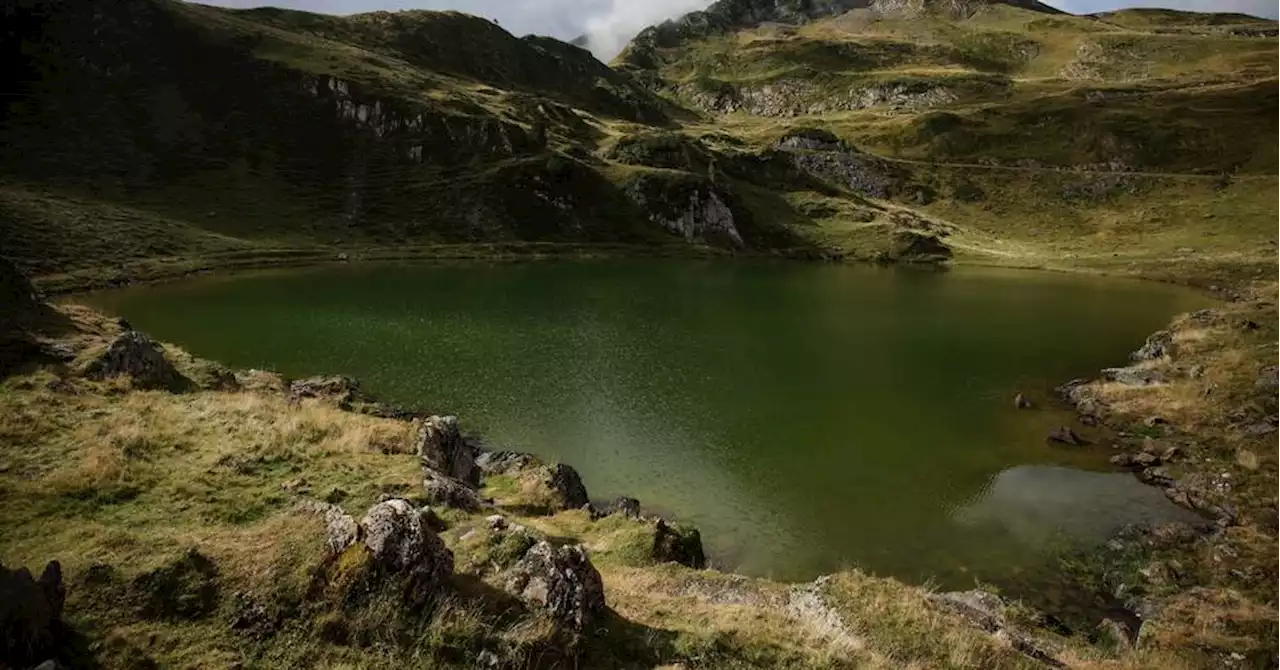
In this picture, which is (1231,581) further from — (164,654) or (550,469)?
(164,654)

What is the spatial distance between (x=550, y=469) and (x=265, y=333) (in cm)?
4594

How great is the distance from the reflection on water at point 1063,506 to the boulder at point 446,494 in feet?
81.9

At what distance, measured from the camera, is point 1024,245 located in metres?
172

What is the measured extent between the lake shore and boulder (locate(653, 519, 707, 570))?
0.40m

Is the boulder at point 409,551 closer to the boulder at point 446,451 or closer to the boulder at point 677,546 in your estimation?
the boulder at point 677,546

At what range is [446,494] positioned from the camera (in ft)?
78.2

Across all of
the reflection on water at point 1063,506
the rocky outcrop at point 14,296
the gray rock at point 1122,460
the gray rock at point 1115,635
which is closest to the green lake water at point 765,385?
the reflection on water at point 1063,506

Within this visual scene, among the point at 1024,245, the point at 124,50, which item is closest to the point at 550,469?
the point at 1024,245

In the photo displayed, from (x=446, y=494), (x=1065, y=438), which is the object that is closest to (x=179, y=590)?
(x=446, y=494)

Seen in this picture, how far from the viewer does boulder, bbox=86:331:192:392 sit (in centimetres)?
3081

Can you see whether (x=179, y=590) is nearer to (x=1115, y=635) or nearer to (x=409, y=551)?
(x=409, y=551)

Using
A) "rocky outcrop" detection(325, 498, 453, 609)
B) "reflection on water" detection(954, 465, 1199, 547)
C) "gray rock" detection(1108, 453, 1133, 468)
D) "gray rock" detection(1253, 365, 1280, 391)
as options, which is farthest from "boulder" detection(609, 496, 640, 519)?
"gray rock" detection(1253, 365, 1280, 391)

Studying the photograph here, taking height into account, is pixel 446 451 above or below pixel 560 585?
below

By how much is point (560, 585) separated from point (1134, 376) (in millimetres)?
60157
